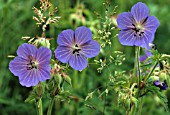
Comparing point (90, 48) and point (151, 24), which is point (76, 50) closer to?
point (90, 48)

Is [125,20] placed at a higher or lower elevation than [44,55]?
higher

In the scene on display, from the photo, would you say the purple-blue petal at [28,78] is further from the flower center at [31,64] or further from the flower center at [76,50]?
the flower center at [76,50]

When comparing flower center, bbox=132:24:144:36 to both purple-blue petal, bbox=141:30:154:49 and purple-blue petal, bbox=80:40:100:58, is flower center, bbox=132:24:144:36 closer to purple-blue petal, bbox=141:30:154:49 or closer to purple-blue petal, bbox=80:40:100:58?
purple-blue petal, bbox=141:30:154:49

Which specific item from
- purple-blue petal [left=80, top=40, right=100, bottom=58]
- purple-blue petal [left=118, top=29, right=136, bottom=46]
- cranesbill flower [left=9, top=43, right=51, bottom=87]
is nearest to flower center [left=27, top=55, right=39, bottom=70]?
cranesbill flower [left=9, top=43, right=51, bottom=87]

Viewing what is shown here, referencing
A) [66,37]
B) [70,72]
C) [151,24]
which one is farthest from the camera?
[70,72]

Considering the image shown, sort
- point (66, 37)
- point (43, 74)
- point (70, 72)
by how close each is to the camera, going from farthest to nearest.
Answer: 1. point (70, 72)
2. point (66, 37)
3. point (43, 74)

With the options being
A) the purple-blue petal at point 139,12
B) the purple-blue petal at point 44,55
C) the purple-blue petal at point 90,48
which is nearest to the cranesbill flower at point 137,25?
the purple-blue petal at point 139,12

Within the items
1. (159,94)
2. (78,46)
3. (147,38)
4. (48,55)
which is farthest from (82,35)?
(159,94)
